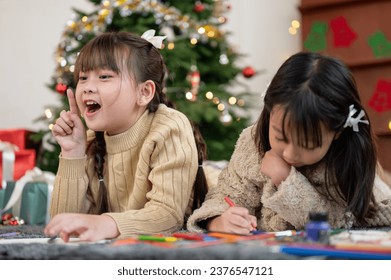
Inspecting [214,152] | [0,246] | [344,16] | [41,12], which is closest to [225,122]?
[214,152]

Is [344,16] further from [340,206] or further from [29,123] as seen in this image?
[340,206]

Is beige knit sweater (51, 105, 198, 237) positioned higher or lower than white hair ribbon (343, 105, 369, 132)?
lower

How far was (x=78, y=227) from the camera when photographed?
0.88 metres

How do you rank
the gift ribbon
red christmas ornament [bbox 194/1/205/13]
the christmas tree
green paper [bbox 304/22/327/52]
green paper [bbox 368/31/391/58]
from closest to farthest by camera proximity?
1. the gift ribbon
2. the christmas tree
3. red christmas ornament [bbox 194/1/205/13]
4. green paper [bbox 368/31/391/58]
5. green paper [bbox 304/22/327/52]

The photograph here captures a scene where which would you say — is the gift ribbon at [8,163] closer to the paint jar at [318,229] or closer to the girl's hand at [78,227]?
the girl's hand at [78,227]

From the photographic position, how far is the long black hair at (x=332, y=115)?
3.05 feet

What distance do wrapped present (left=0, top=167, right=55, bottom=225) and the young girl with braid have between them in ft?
1.95

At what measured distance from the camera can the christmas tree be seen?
2.43 m

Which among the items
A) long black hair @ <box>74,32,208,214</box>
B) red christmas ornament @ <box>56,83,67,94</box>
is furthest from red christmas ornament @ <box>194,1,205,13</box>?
long black hair @ <box>74,32,208,214</box>

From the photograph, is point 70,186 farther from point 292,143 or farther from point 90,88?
point 292,143

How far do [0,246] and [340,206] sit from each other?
611 millimetres

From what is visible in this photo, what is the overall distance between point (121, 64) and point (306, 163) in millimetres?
423

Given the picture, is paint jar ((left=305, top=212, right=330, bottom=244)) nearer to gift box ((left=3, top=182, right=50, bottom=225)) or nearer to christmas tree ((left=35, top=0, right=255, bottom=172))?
gift box ((left=3, top=182, right=50, bottom=225))

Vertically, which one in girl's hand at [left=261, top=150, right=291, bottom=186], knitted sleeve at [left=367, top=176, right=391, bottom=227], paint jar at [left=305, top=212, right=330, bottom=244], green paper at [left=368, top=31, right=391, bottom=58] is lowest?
knitted sleeve at [left=367, top=176, right=391, bottom=227]
